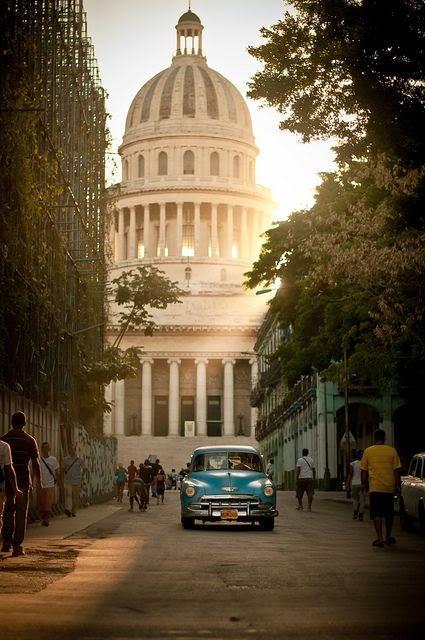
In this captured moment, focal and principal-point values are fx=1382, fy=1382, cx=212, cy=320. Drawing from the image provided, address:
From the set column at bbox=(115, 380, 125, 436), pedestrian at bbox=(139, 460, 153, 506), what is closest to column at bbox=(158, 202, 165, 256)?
column at bbox=(115, 380, 125, 436)

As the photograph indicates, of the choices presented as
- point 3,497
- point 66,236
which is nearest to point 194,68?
point 66,236

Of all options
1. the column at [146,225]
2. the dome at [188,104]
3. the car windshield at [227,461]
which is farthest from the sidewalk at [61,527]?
the dome at [188,104]

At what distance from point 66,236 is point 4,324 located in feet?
39.2

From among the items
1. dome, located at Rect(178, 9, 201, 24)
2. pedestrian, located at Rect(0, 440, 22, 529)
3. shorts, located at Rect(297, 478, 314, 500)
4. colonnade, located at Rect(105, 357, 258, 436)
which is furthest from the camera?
dome, located at Rect(178, 9, 201, 24)

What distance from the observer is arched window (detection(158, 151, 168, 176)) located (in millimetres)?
144750

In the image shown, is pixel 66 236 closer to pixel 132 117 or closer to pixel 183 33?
pixel 132 117

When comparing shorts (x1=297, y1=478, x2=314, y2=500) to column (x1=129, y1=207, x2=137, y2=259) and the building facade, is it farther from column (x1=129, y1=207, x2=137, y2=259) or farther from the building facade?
column (x1=129, y1=207, x2=137, y2=259)

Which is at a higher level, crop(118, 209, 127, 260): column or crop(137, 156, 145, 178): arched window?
crop(137, 156, 145, 178): arched window

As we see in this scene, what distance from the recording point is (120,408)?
125m

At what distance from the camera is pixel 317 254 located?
30.4 m

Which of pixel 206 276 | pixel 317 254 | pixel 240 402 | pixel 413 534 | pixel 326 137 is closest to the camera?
pixel 326 137

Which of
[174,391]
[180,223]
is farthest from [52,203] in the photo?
[180,223]

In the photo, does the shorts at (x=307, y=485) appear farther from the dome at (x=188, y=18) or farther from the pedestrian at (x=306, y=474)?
the dome at (x=188, y=18)

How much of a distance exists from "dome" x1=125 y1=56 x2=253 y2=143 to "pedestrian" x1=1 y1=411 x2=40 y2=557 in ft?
409
